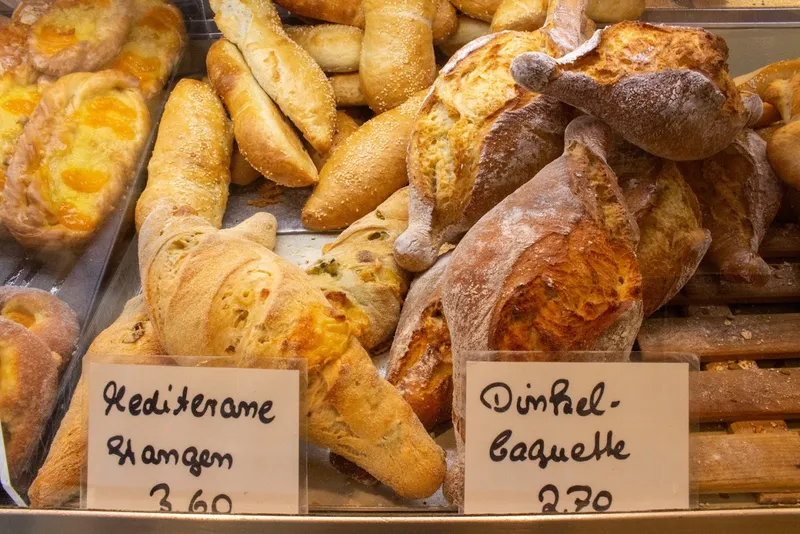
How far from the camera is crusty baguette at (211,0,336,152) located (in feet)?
5.10

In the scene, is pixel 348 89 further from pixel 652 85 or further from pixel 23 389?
pixel 23 389

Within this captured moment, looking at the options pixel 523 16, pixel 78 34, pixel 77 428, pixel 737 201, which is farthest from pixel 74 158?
pixel 737 201

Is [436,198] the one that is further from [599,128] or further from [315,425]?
[315,425]

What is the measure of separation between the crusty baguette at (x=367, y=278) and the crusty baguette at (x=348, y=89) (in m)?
0.46

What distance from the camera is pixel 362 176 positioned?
1.47m

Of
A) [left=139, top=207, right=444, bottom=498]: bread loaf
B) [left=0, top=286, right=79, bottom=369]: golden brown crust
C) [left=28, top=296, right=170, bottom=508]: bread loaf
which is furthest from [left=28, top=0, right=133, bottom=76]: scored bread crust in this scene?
[left=139, top=207, right=444, bottom=498]: bread loaf

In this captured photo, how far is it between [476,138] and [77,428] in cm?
78

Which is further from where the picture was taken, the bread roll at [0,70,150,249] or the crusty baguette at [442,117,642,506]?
the bread roll at [0,70,150,249]

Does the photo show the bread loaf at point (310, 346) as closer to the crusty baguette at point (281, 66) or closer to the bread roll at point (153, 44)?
the crusty baguette at point (281, 66)

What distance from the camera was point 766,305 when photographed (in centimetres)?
121

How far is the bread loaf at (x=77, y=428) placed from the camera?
0.83 meters

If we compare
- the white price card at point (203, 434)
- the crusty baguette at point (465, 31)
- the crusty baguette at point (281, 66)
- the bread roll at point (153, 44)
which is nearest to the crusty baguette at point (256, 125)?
the crusty baguette at point (281, 66)

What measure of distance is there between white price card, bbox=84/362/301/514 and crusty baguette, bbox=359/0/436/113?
0.95m

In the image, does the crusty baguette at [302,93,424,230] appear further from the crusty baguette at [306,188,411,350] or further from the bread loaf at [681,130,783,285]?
the bread loaf at [681,130,783,285]
